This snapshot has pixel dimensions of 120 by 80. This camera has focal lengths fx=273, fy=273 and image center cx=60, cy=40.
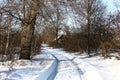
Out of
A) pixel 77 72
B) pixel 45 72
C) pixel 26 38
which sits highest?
pixel 26 38

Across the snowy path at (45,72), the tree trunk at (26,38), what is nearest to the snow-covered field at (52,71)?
the snowy path at (45,72)

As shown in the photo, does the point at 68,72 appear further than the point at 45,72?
Yes

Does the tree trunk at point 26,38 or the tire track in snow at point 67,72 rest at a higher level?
the tree trunk at point 26,38

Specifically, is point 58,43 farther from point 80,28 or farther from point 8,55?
point 8,55

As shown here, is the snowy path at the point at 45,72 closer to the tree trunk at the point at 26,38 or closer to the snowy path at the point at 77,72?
the snowy path at the point at 77,72

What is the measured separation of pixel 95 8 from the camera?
1563 inches

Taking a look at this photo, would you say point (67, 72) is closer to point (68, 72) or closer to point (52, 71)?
point (68, 72)

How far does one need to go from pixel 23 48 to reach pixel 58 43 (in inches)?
2194

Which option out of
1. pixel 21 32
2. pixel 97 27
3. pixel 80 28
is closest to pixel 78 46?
pixel 80 28

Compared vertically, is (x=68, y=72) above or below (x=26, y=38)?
below

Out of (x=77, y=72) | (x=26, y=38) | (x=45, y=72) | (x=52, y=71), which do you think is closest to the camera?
(x=45, y=72)

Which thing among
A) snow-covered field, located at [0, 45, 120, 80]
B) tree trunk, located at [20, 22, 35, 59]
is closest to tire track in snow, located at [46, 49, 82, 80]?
snow-covered field, located at [0, 45, 120, 80]

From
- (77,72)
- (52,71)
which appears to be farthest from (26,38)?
(77,72)

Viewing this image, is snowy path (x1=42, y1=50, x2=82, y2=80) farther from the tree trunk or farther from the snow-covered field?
the tree trunk
